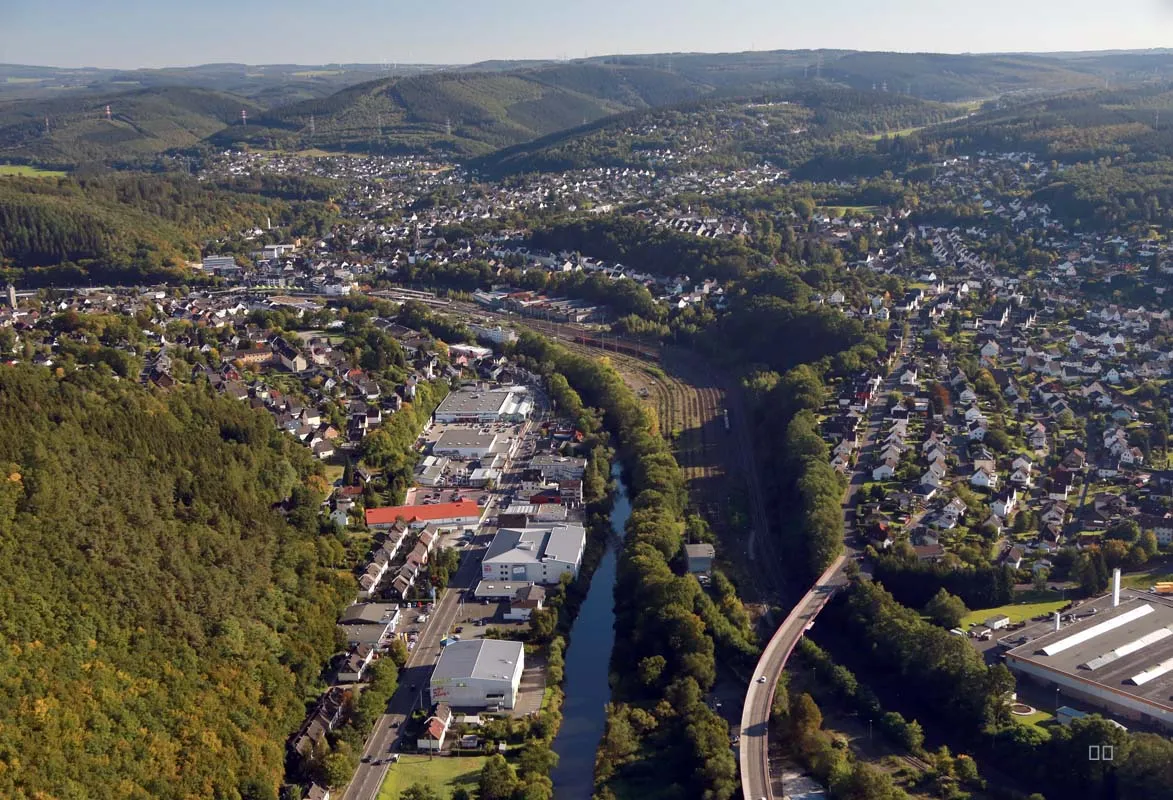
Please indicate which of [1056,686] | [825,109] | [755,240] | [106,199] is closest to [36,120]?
[106,199]

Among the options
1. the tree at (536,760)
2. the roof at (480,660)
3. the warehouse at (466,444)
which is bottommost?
the tree at (536,760)

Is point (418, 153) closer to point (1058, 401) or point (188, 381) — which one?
point (188, 381)

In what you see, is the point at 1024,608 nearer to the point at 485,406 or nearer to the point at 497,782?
the point at 497,782

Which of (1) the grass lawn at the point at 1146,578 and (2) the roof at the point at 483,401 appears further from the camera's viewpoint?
(2) the roof at the point at 483,401

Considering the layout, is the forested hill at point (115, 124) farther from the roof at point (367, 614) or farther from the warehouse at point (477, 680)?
the warehouse at point (477, 680)

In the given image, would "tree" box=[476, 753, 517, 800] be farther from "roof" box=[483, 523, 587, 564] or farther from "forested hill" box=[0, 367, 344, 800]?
"roof" box=[483, 523, 587, 564]

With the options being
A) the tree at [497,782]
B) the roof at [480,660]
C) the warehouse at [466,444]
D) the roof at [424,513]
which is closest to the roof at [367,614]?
the roof at [480,660]
